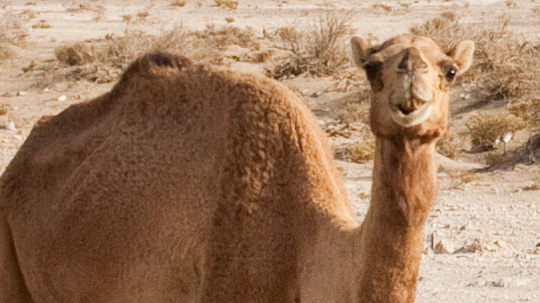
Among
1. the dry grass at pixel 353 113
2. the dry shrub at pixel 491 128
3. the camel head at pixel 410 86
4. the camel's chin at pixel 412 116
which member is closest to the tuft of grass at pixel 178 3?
the dry grass at pixel 353 113

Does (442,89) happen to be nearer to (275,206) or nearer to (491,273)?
(275,206)

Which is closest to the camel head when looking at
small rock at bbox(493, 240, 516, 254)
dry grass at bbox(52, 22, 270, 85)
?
small rock at bbox(493, 240, 516, 254)

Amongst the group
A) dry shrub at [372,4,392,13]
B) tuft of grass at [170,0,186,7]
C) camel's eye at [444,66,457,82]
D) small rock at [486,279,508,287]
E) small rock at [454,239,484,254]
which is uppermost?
camel's eye at [444,66,457,82]

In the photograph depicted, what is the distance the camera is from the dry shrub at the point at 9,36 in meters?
23.5

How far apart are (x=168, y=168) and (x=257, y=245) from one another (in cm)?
72

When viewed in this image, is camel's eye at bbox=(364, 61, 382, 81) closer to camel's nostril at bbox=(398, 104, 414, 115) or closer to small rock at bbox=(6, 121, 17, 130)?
camel's nostril at bbox=(398, 104, 414, 115)

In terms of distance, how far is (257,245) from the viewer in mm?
5105

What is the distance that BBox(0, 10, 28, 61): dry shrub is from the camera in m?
23.5

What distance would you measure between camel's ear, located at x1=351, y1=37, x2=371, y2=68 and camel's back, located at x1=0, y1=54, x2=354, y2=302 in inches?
35.0

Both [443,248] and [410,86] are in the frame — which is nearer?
[410,86]

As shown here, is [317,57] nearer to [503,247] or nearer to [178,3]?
[503,247]

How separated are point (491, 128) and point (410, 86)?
40.7 ft

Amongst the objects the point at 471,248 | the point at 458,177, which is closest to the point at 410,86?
the point at 471,248

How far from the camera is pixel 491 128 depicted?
16.1 m
